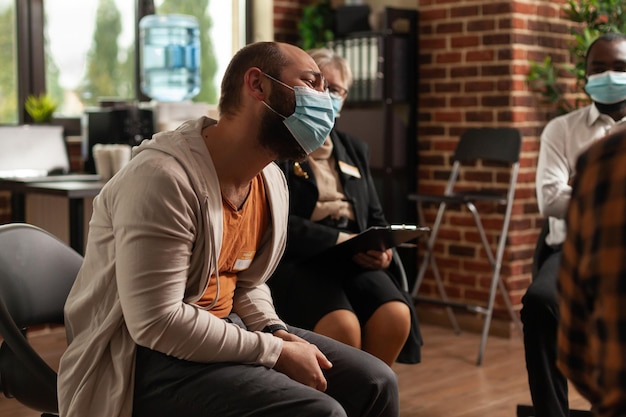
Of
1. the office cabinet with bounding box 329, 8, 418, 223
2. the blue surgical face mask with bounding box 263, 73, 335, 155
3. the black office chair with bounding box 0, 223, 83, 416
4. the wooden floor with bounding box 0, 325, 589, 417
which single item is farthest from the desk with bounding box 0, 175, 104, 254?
the blue surgical face mask with bounding box 263, 73, 335, 155

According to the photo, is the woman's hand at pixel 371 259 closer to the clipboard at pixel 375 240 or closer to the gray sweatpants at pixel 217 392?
the clipboard at pixel 375 240

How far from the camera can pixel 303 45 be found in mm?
5078

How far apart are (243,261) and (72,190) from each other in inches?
63.8

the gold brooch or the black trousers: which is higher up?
the gold brooch

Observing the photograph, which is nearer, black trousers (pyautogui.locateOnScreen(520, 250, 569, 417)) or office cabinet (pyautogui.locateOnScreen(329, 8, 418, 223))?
black trousers (pyautogui.locateOnScreen(520, 250, 569, 417))

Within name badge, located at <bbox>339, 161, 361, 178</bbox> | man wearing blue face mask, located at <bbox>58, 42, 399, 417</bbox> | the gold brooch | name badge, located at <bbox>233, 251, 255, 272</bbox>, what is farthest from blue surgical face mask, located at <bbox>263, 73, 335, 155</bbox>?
name badge, located at <bbox>339, 161, 361, 178</bbox>

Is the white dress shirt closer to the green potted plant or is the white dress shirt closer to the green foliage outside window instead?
the green foliage outside window

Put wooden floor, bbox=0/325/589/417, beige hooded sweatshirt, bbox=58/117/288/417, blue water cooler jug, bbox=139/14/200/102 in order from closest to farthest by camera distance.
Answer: beige hooded sweatshirt, bbox=58/117/288/417
wooden floor, bbox=0/325/589/417
blue water cooler jug, bbox=139/14/200/102

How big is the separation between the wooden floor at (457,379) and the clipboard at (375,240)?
0.84 metres

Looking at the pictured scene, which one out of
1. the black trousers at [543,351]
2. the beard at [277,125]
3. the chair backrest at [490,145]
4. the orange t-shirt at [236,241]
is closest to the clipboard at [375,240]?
the black trousers at [543,351]

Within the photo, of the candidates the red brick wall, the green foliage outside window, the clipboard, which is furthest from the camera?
the red brick wall

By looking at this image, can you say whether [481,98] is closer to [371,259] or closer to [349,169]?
[349,169]

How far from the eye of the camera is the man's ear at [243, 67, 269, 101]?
1.84m

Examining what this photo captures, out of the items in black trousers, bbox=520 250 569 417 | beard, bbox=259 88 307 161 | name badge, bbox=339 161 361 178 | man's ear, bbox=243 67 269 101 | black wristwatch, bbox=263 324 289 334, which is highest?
man's ear, bbox=243 67 269 101
